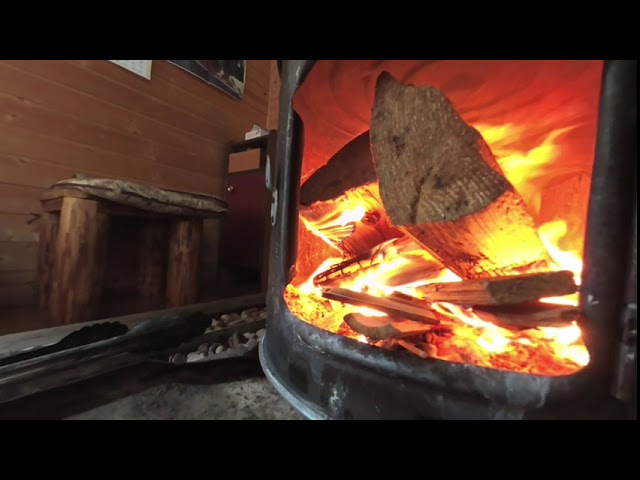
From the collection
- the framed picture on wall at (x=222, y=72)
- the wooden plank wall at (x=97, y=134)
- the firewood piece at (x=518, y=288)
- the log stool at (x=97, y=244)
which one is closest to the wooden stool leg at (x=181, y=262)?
the log stool at (x=97, y=244)

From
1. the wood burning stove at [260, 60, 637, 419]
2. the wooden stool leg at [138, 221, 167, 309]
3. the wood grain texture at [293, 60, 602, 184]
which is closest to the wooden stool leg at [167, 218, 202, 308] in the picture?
the wooden stool leg at [138, 221, 167, 309]

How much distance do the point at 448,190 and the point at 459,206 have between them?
3cm

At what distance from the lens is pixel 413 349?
47cm

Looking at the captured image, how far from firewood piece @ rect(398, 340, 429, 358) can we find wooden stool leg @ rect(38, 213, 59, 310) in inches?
64.4

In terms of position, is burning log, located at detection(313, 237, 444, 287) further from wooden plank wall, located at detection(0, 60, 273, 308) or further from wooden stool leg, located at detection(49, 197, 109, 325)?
wooden plank wall, located at detection(0, 60, 273, 308)

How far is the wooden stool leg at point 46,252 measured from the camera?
1.44m

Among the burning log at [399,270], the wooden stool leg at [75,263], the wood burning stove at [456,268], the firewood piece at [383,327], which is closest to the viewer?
the wood burning stove at [456,268]

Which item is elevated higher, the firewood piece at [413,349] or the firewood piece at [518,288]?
the firewood piece at [518,288]

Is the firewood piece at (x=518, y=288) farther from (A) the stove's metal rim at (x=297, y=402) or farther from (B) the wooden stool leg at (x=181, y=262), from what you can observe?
(B) the wooden stool leg at (x=181, y=262)

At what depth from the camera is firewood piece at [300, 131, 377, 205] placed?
721 millimetres

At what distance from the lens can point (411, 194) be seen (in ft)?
1.74
